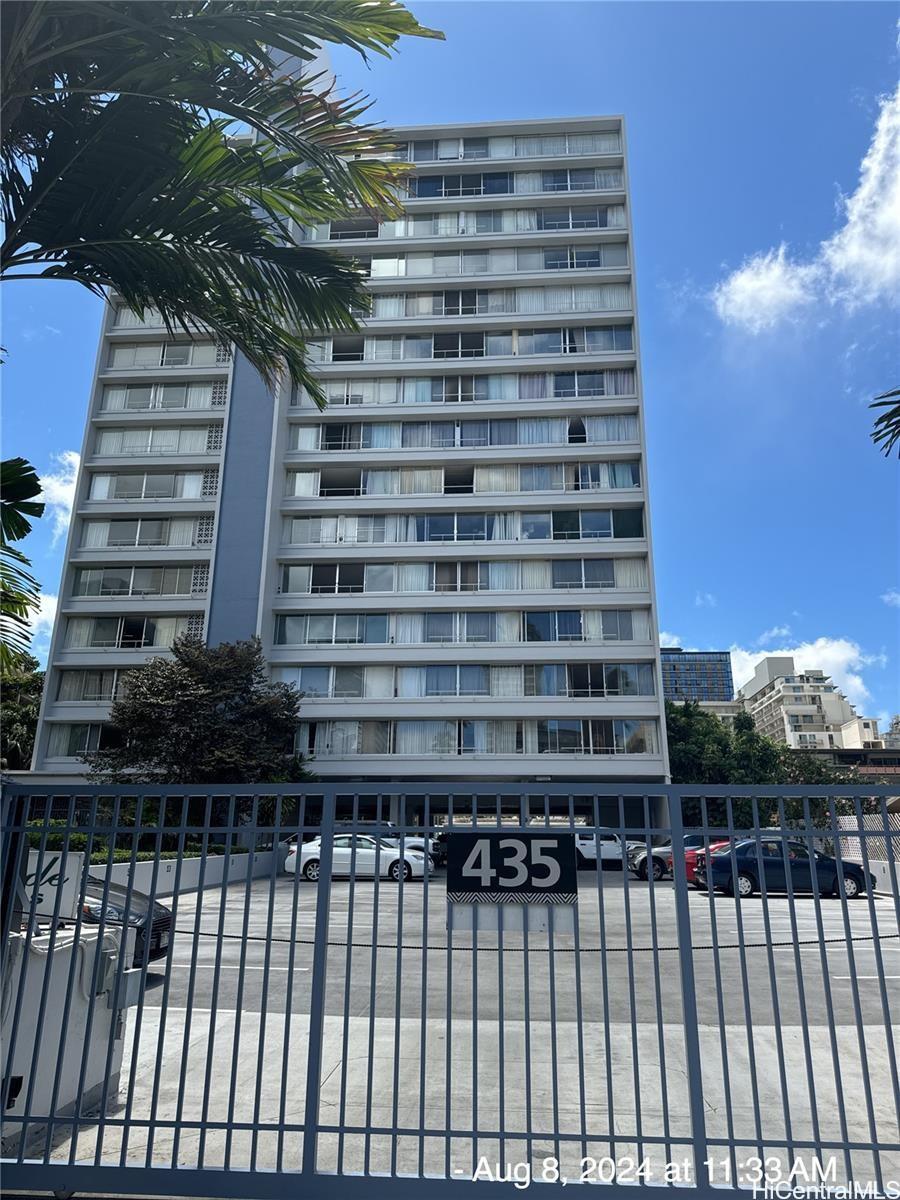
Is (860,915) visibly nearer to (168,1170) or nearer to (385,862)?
(385,862)

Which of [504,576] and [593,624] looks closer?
[593,624]

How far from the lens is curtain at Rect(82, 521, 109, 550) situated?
1399 inches

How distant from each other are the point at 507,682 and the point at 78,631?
1898cm

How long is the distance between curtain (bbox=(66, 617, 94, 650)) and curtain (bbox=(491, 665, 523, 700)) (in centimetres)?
1786

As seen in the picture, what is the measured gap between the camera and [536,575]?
34.3 metres

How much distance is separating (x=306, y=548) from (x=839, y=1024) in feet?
97.5

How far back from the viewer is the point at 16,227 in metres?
5.04

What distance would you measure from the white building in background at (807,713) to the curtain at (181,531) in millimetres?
101916

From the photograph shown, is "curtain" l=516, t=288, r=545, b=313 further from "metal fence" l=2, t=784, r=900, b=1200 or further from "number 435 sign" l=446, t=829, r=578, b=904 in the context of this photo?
A: "number 435 sign" l=446, t=829, r=578, b=904

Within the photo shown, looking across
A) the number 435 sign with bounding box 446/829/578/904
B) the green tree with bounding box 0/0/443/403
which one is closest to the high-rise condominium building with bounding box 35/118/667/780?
the green tree with bounding box 0/0/443/403

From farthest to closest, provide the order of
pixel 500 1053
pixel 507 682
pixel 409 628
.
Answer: pixel 409 628 → pixel 507 682 → pixel 500 1053

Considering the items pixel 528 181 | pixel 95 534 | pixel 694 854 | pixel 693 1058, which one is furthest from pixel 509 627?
pixel 693 1058

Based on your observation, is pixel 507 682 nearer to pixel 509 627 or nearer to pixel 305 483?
pixel 509 627

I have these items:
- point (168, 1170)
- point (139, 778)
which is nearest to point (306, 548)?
point (139, 778)
